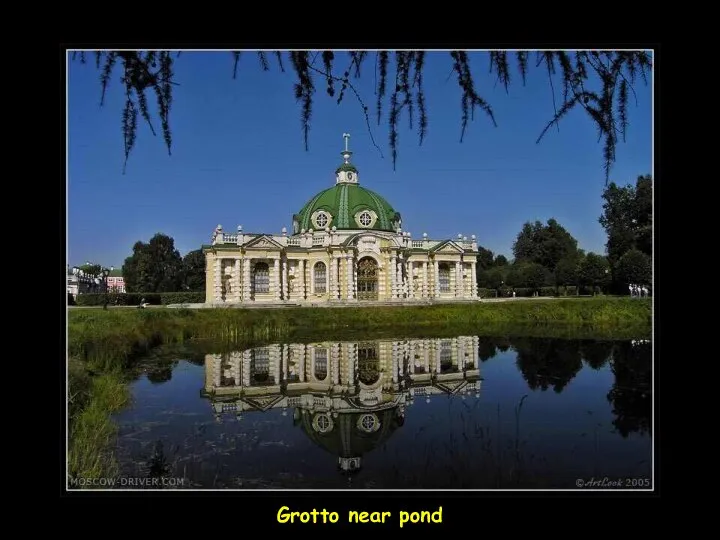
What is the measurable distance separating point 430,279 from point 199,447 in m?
35.4

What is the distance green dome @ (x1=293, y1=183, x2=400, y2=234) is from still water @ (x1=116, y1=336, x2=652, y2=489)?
Result: 2555 centimetres

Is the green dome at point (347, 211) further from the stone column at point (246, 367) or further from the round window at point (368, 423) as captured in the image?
the round window at point (368, 423)

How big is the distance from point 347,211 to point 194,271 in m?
23.1

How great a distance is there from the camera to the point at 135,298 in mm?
36125

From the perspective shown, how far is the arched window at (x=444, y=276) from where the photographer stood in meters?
43.5

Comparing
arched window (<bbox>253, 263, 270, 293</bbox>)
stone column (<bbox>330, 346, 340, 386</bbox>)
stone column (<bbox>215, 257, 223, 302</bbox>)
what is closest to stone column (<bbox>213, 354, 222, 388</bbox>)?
stone column (<bbox>330, 346, 340, 386</bbox>)

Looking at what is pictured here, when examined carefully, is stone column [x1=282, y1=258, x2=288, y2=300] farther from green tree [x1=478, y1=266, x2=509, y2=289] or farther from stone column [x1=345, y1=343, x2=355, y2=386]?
green tree [x1=478, y1=266, x2=509, y2=289]

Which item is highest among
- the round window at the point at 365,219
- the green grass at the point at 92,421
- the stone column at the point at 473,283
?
the round window at the point at 365,219

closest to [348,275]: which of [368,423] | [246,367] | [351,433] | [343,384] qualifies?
[246,367]

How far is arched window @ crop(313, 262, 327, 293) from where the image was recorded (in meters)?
40.3

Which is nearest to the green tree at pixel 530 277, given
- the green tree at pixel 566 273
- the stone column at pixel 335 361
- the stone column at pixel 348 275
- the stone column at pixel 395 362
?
the green tree at pixel 566 273

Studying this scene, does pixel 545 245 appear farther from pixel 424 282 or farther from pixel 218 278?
pixel 218 278

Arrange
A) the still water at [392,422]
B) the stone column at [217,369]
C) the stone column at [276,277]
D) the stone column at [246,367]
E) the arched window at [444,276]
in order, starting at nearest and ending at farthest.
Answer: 1. the still water at [392,422]
2. the stone column at [217,369]
3. the stone column at [246,367]
4. the stone column at [276,277]
5. the arched window at [444,276]

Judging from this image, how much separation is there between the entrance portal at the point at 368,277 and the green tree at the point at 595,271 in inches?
712
